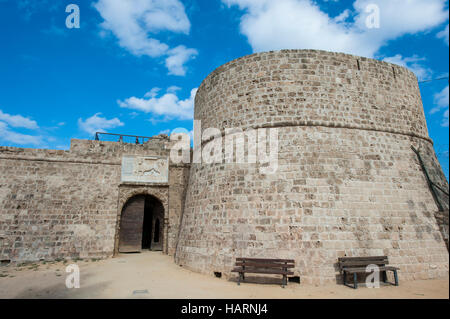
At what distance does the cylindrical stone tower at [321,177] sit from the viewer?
21.0 feet

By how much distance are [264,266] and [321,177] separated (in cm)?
276

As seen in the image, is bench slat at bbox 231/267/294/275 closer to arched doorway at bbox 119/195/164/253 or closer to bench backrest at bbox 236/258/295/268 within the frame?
bench backrest at bbox 236/258/295/268

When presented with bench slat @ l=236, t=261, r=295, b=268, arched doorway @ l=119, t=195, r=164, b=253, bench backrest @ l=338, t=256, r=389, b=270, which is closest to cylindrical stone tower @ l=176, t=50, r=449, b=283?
bench backrest @ l=338, t=256, r=389, b=270

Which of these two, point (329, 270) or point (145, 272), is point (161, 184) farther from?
point (329, 270)

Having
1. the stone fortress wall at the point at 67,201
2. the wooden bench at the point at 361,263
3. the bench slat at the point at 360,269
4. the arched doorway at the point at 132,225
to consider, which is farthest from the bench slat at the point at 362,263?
the arched doorway at the point at 132,225

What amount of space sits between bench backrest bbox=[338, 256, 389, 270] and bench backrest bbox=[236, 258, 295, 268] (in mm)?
1112

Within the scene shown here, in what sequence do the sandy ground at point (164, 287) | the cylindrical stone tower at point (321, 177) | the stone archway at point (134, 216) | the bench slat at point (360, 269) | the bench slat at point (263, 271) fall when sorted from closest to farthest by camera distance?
the sandy ground at point (164, 287)
the bench slat at point (360, 269)
the bench slat at point (263, 271)
the cylindrical stone tower at point (321, 177)
the stone archway at point (134, 216)

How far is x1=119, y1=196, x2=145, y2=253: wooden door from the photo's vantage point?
11070 millimetres

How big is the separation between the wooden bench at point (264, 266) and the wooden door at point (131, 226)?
6431mm

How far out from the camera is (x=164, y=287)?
596 centimetres

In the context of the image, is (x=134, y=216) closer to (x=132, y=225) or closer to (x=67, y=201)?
(x=132, y=225)

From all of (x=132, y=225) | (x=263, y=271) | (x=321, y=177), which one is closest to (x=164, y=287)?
(x=263, y=271)

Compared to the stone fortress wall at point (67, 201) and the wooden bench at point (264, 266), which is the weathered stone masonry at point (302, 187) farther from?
the wooden bench at point (264, 266)

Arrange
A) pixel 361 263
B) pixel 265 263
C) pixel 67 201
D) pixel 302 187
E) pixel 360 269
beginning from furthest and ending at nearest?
pixel 67 201
pixel 302 187
pixel 265 263
pixel 361 263
pixel 360 269
